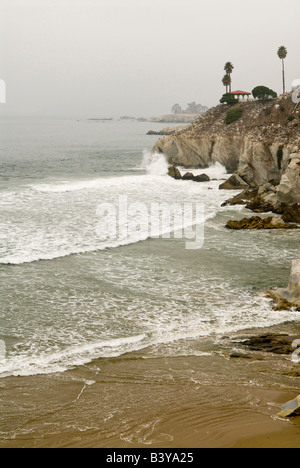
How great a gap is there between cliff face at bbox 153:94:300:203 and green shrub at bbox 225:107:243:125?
1.89 feet

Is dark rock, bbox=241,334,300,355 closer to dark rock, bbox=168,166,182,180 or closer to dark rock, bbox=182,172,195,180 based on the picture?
dark rock, bbox=182,172,195,180

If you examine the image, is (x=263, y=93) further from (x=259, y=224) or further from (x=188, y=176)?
(x=259, y=224)

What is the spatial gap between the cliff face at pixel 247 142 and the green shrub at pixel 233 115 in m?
0.58

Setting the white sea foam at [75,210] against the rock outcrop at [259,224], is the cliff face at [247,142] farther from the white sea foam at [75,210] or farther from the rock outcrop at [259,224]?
the rock outcrop at [259,224]

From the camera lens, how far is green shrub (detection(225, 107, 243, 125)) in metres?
60.5

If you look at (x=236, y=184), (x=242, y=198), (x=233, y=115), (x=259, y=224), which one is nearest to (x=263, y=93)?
(x=233, y=115)

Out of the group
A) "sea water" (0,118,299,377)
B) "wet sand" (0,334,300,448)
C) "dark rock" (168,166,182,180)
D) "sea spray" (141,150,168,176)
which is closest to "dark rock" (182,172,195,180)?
"dark rock" (168,166,182,180)

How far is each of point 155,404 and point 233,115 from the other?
5328 centimetres

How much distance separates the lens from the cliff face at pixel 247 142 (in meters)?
42.2

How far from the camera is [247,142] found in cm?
4941

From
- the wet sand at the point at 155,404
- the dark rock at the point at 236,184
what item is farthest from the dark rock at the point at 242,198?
the wet sand at the point at 155,404

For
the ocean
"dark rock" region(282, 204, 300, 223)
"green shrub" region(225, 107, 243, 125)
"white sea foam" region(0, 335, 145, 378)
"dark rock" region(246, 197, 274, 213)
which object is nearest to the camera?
"white sea foam" region(0, 335, 145, 378)
